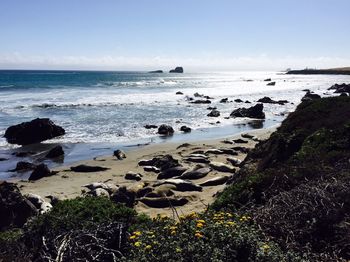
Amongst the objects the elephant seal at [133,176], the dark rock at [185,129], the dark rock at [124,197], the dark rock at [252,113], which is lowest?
the dark rock at [252,113]

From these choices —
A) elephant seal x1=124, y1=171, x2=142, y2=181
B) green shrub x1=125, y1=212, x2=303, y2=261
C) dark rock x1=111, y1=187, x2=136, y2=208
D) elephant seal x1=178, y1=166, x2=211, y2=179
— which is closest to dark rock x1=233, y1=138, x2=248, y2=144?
elephant seal x1=178, y1=166, x2=211, y2=179

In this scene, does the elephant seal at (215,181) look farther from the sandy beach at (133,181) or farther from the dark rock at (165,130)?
the dark rock at (165,130)

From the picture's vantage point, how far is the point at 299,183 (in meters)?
7.71

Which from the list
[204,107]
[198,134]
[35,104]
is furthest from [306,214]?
[35,104]

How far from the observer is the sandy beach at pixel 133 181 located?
11422 millimetres

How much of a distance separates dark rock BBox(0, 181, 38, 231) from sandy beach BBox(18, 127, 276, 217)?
2.67 metres

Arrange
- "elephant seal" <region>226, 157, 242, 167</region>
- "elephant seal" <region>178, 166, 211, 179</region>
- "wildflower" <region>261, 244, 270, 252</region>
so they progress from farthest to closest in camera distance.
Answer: "elephant seal" <region>226, 157, 242, 167</region>
"elephant seal" <region>178, 166, 211, 179</region>
"wildflower" <region>261, 244, 270, 252</region>

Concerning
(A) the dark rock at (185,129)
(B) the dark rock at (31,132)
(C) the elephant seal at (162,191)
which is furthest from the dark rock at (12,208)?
(A) the dark rock at (185,129)

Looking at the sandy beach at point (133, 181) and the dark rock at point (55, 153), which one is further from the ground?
the sandy beach at point (133, 181)

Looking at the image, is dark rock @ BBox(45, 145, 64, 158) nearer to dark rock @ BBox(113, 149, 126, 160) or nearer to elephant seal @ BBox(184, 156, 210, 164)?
dark rock @ BBox(113, 149, 126, 160)

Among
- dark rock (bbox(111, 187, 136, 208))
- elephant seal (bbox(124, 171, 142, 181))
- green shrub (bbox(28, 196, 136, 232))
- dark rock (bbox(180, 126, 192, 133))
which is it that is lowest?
dark rock (bbox(180, 126, 192, 133))

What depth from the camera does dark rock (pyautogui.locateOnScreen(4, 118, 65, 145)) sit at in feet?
77.7

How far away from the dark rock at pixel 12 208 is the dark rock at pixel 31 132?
14.3 m

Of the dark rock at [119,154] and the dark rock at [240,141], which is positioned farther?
the dark rock at [240,141]
